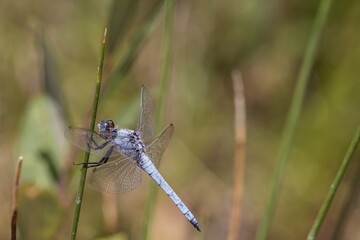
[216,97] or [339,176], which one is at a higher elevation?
[216,97]

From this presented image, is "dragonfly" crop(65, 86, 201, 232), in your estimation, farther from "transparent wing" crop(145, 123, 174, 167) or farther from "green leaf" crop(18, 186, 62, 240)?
"green leaf" crop(18, 186, 62, 240)

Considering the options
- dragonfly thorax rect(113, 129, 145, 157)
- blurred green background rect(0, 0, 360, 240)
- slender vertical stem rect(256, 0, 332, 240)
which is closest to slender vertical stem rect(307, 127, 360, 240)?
slender vertical stem rect(256, 0, 332, 240)

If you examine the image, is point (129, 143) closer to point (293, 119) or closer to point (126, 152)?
point (126, 152)

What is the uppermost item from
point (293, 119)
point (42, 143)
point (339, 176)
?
point (42, 143)

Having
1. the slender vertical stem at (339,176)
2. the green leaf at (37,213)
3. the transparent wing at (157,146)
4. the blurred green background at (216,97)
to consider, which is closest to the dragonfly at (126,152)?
the transparent wing at (157,146)

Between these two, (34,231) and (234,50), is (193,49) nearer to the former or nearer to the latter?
(234,50)

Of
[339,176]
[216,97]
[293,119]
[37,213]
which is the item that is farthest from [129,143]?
[216,97]

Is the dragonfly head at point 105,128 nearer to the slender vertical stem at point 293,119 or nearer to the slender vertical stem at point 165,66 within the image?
the slender vertical stem at point 165,66
